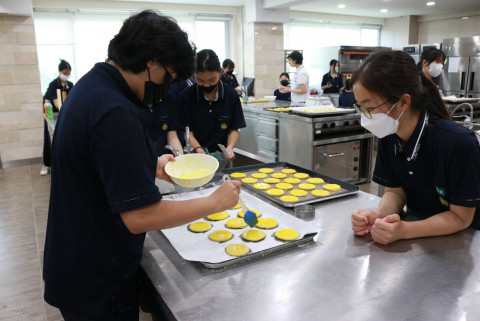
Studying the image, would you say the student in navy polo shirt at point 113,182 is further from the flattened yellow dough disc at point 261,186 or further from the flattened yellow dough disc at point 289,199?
the flattened yellow dough disc at point 261,186

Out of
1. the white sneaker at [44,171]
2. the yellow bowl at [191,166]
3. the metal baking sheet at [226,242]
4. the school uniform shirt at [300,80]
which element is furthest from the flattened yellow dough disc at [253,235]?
the white sneaker at [44,171]

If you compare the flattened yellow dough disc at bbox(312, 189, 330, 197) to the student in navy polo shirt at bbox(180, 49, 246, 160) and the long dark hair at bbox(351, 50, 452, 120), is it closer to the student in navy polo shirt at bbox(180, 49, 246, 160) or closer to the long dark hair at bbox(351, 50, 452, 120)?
the long dark hair at bbox(351, 50, 452, 120)

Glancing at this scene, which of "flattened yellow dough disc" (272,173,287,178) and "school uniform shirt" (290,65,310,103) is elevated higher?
"school uniform shirt" (290,65,310,103)

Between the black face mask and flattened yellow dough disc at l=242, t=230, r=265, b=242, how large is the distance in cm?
56

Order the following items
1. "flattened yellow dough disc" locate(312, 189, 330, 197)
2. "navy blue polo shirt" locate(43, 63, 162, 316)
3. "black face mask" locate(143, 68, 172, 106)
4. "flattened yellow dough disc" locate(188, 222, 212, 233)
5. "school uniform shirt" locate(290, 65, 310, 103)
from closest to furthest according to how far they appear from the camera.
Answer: "navy blue polo shirt" locate(43, 63, 162, 316) < "black face mask" locate(143, 68, 172, 106) < "flattened yellow dough disc" locate(188, 222, 212, 233) < "flattened yellow dough disc" locate(312, 189, 330, 197) < "school uniform shirt" locate(290, 65, 310, 103)

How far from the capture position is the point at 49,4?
6.72m

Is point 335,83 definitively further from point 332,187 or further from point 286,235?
point 286,235

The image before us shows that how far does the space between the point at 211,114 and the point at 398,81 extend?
5.46 ft

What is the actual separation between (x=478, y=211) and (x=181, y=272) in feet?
3.53

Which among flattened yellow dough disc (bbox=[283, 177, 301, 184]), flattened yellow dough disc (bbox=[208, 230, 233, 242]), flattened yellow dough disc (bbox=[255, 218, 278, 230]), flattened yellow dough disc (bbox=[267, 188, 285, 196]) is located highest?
flattened yellow dough disc (bbox=[283, 177, 301, 184])

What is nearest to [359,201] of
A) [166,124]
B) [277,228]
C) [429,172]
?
[429,172]

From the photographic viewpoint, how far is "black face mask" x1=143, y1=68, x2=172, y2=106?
0.98 m

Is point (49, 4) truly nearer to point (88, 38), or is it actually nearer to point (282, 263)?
point (88, 38)

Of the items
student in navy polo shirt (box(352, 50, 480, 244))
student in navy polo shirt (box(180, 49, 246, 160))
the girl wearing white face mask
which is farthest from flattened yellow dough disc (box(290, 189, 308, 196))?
the girl wearing white face mask
